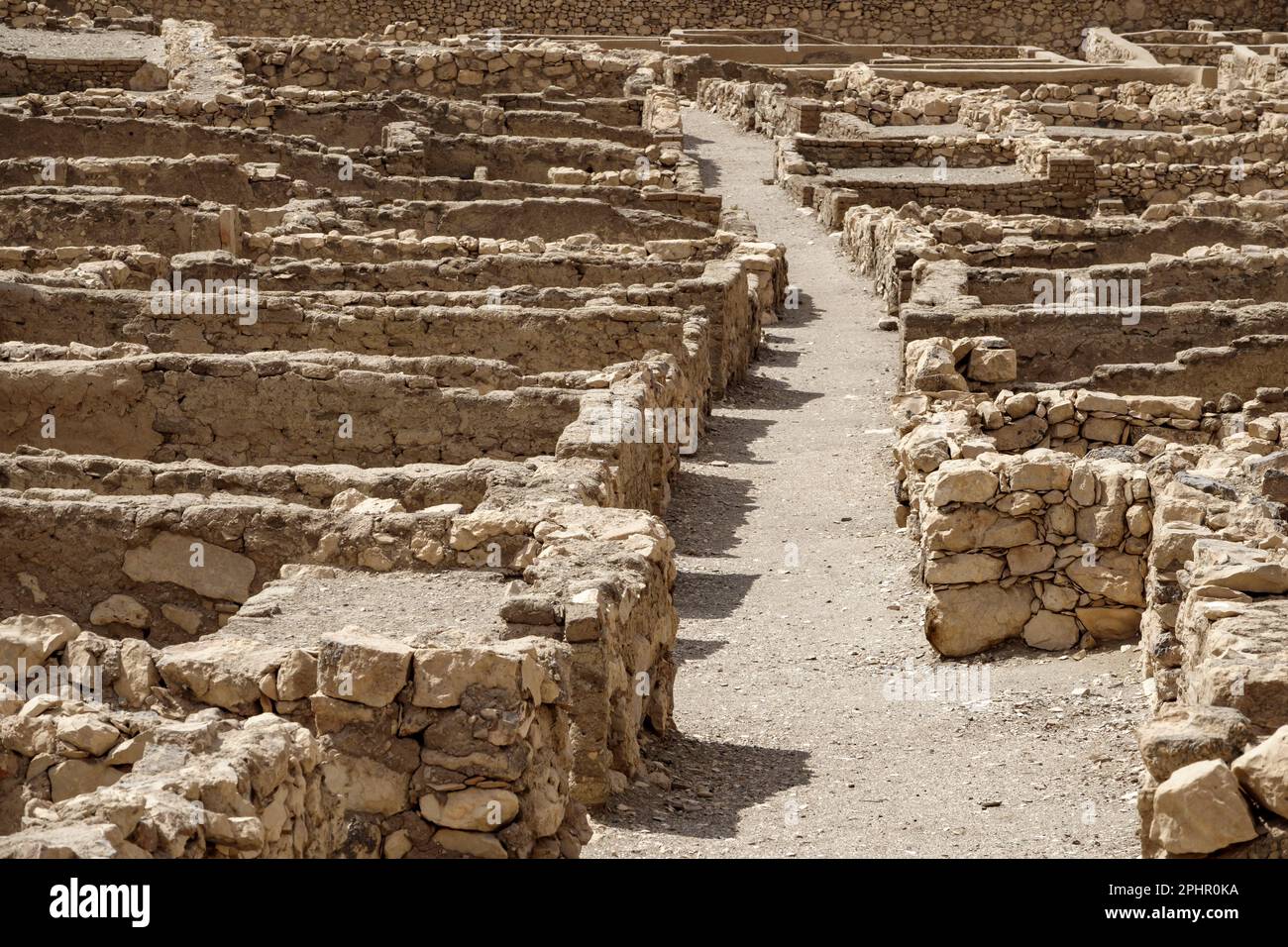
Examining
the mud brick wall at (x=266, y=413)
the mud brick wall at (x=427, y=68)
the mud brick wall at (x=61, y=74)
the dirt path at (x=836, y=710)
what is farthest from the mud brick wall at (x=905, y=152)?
the mud brick wall at (x=266, y=413)

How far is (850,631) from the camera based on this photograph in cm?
982

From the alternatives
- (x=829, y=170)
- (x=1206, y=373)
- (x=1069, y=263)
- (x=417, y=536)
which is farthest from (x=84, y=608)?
(x=829, y=170)

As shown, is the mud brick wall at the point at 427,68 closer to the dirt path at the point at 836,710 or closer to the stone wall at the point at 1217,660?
the dirt path at the point at 836,710

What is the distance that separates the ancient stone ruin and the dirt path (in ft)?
0.72

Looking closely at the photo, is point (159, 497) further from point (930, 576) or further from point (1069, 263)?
point (1069, 263)

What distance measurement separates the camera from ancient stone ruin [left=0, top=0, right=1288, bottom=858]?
6.04 m

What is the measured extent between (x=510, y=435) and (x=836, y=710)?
3140 millimetres

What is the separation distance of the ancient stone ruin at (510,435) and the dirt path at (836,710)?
22 cm

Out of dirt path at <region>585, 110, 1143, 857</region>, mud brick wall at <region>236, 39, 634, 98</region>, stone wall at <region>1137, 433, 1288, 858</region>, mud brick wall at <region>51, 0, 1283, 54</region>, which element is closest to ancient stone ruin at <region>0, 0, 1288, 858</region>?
stone wall at <region>1137, 433, 1288, 858</region>

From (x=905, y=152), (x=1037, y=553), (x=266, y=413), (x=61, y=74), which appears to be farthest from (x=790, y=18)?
(x=1037, y=553)

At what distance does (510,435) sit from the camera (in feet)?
36.1

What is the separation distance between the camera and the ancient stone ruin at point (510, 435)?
6.04 meters

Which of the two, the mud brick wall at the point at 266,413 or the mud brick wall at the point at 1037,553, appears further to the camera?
the mud brick wall at the point at 266,413

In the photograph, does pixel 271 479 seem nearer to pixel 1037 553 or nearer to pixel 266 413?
pixel 266 413
